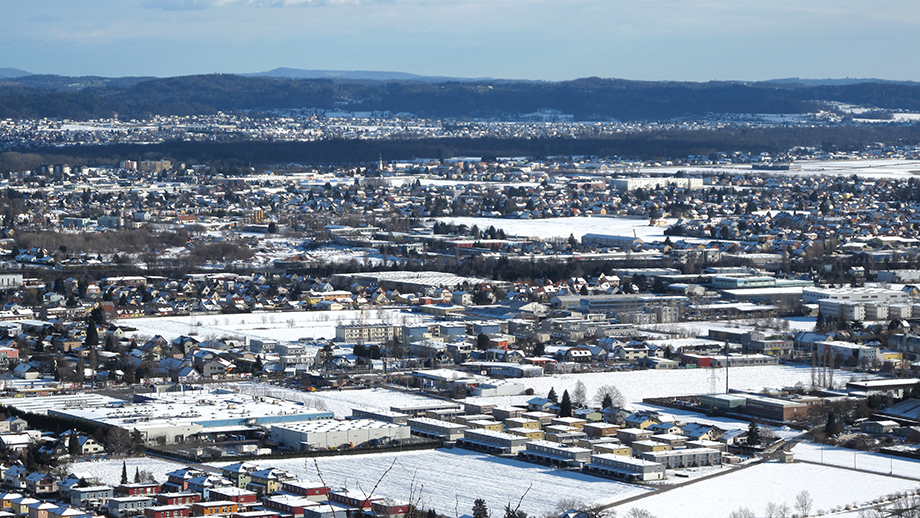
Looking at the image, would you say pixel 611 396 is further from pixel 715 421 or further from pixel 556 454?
pixel 556 454

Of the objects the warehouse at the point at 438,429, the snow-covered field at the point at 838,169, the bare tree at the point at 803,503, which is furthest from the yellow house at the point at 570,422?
the snow-covered field at the point at 838,169

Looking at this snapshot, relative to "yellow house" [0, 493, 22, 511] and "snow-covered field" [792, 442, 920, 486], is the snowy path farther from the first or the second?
Answer: "yellow house" [0, 493, 22, 511]

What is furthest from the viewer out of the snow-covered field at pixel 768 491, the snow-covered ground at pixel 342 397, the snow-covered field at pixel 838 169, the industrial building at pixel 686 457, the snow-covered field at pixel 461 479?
the snow-covered field at pixel 838 169

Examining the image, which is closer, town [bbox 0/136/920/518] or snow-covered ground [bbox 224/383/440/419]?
town [bbox 0/136/920/518]

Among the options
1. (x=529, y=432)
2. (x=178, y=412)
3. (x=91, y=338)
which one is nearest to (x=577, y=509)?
(x=529, y=432)

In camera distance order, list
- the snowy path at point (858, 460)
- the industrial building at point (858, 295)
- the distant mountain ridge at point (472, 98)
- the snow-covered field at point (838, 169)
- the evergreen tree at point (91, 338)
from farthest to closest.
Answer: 1. the distant mountain ridge at point (472, 98)
2. the snow-covered field at point (838, 169)
3. the industrial building at point (858, 295)
4. the evergreen tree at point (91, 338)
5. the snowy path at point (858, 460)

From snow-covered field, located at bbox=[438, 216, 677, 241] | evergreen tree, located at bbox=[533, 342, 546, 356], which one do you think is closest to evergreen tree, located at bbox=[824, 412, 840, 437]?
evergreen tree, located at bbox=[533, 342, 546, 356]

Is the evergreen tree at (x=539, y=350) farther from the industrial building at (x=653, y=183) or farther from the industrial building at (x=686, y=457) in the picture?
the industrial building at (x=653, y=183)
